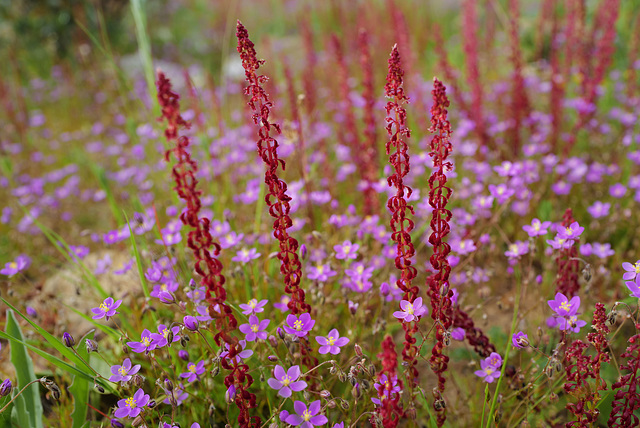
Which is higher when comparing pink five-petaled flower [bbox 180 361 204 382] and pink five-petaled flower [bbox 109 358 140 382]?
pink five-petaled flower [bbox 109 358 140 382]

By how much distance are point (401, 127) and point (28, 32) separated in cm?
832

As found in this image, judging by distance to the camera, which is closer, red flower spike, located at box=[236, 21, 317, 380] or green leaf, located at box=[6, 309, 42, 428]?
red flower spike, located at box=[236, 21, 317, 380]

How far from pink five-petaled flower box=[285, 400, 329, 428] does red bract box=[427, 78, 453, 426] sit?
0.40 meters

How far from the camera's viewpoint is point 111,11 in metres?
8.32

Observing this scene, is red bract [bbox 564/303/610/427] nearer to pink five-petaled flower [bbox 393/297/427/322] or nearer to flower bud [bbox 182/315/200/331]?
pink five-petaled flower [bbox 393/297/427/322]

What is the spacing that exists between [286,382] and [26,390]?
105 centimetres

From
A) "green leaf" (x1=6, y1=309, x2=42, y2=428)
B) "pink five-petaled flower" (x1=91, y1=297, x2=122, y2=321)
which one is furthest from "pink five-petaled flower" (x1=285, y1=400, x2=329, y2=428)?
"green leaf" (x1=6, y1=309, x2=42, y2=428)

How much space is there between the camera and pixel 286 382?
1.60 meters

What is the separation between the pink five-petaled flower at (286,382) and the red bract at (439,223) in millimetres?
464

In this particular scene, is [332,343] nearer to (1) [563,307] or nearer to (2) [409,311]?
(2) [409,311]

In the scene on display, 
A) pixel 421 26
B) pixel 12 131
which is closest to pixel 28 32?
pixel 12 131

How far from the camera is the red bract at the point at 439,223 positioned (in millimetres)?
1351

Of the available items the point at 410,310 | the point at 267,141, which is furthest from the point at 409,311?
the point at 267,141

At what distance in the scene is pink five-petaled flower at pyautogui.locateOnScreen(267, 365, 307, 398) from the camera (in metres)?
1.55
